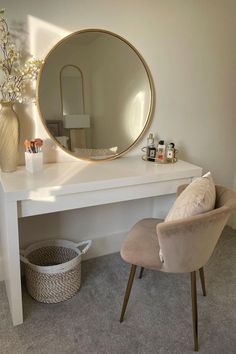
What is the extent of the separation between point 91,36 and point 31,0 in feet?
1.30

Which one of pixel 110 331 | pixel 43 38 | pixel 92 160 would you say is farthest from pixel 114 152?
pixel 110 331

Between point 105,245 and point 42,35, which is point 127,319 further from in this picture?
point 42,35

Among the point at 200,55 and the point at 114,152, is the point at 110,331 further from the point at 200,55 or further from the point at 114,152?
the point at 200,55

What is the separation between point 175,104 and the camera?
237 centimetres

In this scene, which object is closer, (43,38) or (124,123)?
(43,38)

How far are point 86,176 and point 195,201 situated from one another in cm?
65

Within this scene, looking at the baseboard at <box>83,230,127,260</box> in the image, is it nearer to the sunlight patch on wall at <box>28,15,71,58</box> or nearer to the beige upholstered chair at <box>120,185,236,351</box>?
the beige upholstered chair at <box>120,185,236,351</box>

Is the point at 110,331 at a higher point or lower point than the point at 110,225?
lower

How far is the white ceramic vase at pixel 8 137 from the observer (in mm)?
1702

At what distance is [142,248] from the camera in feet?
5.36

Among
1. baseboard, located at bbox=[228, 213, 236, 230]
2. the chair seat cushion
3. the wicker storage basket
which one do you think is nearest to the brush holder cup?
the wicker storage basket

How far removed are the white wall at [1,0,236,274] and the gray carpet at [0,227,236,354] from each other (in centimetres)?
59

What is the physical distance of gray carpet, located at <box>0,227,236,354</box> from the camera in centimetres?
157

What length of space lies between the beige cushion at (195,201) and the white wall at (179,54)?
845mm
